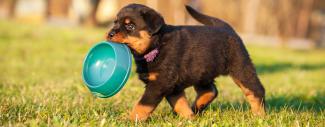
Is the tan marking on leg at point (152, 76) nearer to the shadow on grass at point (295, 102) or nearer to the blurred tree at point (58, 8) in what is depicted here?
the shadow on grass at point (295, 102)

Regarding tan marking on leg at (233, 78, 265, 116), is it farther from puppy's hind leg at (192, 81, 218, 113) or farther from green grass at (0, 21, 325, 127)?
puppy's hind leg at (192, 81, 218, 113)

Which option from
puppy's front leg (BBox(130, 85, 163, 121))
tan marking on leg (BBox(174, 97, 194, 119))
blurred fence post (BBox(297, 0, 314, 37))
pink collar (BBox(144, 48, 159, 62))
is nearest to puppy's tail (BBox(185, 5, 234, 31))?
tan marking on leg (BBox(174, 97, 194, 119))

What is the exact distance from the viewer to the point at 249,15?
97.8 ft

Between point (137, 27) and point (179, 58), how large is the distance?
50 centimetres

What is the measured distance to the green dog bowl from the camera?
522cm

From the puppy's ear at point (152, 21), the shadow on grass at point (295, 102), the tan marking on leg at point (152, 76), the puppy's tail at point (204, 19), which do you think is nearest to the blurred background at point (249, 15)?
the shadow on grass at point (295, 102)

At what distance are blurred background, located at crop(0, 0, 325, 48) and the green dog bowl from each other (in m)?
20.8

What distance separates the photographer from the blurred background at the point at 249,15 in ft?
92.5

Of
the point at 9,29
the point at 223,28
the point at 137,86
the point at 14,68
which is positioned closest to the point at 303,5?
the point at 9,29

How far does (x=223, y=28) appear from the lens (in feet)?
20.3

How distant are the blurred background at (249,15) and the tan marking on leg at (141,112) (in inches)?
837

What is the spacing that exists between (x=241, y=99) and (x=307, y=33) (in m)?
25.9

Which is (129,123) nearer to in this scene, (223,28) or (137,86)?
(223,28)

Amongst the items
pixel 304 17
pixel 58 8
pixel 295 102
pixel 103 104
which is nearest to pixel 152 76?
pixel 103 104
